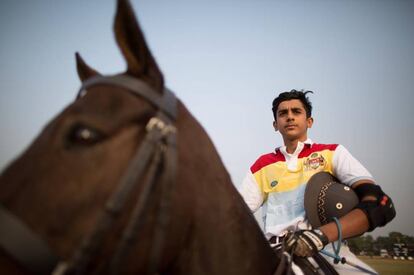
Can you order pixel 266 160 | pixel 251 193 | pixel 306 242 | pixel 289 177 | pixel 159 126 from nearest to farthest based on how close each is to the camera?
pixel 159 126
pixel 306 242
pixel 289 177
pixel 251 193
pixel 266 160

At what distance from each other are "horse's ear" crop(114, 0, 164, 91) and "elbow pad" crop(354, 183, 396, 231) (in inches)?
102

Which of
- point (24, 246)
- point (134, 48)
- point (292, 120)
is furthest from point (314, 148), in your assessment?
point (24, 246)

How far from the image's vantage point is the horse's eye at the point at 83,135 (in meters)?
1.69

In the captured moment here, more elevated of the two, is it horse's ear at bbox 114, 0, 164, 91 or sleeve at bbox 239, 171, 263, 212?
horse's ear at bbox 114, 0, 164, 91

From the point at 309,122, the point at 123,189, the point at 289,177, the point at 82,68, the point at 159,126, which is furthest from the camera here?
the point at 309,122

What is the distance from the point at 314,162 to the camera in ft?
14.5

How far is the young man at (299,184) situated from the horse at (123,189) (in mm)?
1398

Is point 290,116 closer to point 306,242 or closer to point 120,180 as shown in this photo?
point 306,242

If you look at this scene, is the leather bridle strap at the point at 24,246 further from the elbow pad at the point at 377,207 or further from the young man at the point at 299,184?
the elbow pad at the point at 377,207

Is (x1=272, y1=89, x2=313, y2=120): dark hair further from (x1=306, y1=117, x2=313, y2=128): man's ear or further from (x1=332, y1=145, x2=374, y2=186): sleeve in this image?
(x1=332, y1=145, x2=374, y2=186): sleeve

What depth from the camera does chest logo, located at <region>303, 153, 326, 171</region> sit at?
434 centimetres

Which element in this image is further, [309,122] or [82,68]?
[309,122]

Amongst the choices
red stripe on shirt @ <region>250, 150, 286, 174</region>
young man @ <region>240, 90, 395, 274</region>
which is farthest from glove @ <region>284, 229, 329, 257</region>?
red stripe on shirt @ <region>250, 150, 286, 174</region>

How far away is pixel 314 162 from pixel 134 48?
3363 mm
